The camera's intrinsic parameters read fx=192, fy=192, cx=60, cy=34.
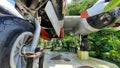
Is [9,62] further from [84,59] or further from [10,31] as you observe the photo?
[84,59]

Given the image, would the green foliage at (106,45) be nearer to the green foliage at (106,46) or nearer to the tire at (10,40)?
the green foliage at (106,46)

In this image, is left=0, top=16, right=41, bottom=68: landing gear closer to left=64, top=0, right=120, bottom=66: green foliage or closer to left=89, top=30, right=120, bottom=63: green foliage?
left=64, top=0, right=120, bottom=66: green foliage

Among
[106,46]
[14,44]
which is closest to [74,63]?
[106,46]

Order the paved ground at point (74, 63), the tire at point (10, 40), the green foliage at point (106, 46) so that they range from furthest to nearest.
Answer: the green foliage at point (106, 46) < the paved ground at point (74, 63) < the tire at point (10, 40)

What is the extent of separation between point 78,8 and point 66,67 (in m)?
14.6

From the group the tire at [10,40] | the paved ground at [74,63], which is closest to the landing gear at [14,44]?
the tire at [10,40]

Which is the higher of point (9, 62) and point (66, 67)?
point (9, 62)

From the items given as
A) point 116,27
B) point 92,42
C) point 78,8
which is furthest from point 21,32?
point 78,8

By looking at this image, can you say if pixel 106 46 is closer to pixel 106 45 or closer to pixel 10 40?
pixel 106 45

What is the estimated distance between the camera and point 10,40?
1.67m

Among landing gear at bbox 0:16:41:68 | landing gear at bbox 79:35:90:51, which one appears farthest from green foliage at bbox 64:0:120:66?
landing gear at bbox 0:16:41:68

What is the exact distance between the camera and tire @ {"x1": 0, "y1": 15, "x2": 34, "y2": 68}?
1.60 meters

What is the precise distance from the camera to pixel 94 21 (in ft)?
22.3

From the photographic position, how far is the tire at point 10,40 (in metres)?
1.60
